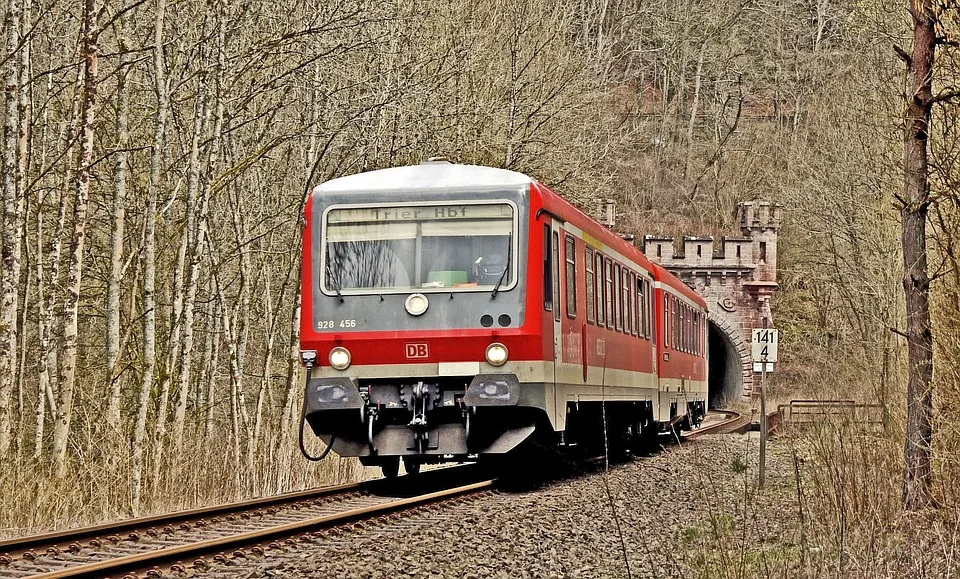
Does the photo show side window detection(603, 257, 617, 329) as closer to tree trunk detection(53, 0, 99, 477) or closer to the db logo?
the db logo

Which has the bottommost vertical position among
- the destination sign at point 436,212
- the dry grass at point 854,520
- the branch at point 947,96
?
the dry grass at point 854,520

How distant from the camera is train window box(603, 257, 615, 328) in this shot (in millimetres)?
16484

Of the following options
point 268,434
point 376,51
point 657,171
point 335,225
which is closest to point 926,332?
point 335,225

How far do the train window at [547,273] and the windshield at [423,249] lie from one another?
1.30ft

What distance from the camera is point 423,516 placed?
1167 cm

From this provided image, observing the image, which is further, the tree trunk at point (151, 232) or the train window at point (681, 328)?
the train window at point (681, 328)

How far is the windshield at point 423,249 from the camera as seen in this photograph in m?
12.9

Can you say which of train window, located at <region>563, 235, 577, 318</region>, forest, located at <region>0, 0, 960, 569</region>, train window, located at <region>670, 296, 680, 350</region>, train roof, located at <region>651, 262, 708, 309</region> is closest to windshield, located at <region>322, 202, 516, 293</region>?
train window, located at <region>563, 235, 577, 318</region>

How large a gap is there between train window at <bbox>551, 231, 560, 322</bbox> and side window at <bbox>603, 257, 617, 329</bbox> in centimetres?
282

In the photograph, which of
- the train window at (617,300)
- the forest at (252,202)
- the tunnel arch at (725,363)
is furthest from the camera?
the tunnel arch at (725,363)

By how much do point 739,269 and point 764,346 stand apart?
28845 mm

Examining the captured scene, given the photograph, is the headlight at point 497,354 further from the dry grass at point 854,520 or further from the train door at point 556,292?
the dry grass at point 854,520

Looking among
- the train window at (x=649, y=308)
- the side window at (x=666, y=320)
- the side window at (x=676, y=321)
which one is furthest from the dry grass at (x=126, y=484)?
the side window at (x=676, y=321)

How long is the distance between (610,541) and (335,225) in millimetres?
4306
